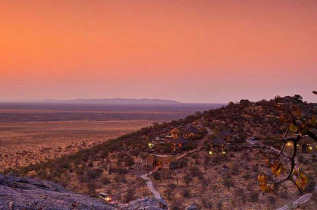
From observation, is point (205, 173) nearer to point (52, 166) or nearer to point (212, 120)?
point (52, 166)

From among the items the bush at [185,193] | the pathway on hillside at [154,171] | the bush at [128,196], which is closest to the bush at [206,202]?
the bush at [185,193]

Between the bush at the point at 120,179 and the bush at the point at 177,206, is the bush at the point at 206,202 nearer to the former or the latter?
the bush at the point at 177,206

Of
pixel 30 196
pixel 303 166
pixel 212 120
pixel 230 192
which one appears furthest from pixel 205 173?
pixel 212 120

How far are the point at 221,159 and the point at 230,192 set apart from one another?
7.94 m

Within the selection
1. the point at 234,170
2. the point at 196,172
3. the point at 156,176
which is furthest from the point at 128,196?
the point at 234,170

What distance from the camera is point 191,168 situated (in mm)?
25656

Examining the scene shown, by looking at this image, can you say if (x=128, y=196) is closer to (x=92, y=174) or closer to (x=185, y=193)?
(x=185, y=193)

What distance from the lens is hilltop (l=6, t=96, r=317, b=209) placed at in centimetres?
1991

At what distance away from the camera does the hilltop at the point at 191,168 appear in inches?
784

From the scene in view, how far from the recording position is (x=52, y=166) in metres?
31.8

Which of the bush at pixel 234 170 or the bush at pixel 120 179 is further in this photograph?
the bush at pixel 234 170

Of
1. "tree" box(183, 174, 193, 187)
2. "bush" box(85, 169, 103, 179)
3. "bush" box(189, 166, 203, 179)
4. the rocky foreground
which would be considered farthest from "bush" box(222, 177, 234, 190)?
the rocky foreground

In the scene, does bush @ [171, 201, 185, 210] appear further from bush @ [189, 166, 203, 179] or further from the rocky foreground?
bush @ [189, 166, 203, 179]

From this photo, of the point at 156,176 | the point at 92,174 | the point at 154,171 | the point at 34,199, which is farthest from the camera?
the point at 154,171
